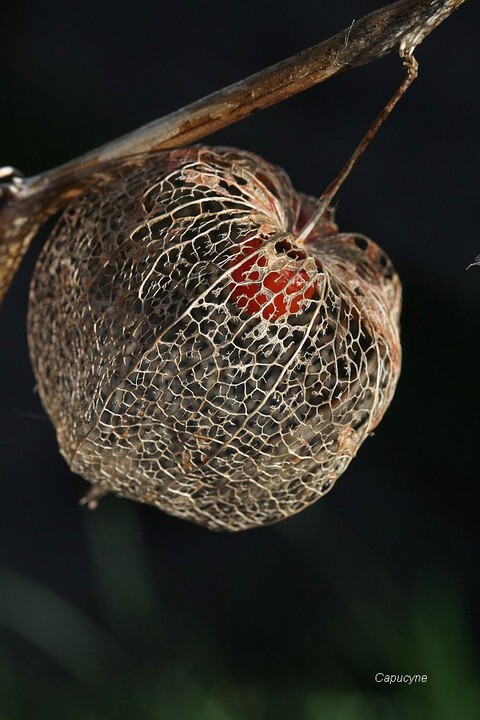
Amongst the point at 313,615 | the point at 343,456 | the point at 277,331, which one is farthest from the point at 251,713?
the point at 277,331

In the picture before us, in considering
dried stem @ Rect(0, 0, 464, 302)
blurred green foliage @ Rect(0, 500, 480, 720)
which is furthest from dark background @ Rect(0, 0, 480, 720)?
dried stem @ Rect(0, 0, 464, 302)

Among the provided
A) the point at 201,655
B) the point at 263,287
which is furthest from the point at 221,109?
the point at 201,655

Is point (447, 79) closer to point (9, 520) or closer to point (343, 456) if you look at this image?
point (343, 456)

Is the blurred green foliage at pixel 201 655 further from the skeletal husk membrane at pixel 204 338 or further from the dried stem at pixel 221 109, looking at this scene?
the dried stem at pixel 221 109

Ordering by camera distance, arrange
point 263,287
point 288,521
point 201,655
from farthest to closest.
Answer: point 288,521
point 201,655
point 263,287

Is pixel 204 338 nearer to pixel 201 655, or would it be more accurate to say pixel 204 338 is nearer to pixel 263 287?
pixel 263 287
